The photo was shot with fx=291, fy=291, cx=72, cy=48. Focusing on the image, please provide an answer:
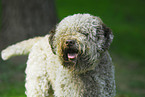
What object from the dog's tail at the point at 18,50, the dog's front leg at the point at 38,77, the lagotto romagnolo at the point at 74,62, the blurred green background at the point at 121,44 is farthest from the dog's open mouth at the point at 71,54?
the blurred green background at the point at 121,44

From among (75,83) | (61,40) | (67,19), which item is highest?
(67,19)

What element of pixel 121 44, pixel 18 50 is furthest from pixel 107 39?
pixel 121 44

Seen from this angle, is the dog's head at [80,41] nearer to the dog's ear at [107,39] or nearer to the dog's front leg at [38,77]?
the dog's ear at [107,39]

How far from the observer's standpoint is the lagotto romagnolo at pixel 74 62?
160 inches

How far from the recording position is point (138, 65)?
12898mm

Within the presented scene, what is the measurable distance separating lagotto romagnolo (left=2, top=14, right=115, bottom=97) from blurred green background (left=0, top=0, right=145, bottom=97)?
8.80 ft

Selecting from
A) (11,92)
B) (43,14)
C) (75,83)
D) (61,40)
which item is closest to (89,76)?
(75,83)

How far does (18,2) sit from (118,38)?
746 cm

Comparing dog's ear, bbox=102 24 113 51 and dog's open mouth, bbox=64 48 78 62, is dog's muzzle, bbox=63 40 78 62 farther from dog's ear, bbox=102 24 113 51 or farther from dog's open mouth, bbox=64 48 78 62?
dog's ear, bbox=102 24 113 51

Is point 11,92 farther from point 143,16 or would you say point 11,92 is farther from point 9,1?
point 143,16

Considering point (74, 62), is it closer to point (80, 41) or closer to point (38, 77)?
point (80, 41)

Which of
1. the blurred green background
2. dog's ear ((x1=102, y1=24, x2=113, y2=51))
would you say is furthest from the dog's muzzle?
the blurred green background

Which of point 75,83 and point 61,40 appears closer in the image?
point 61,40

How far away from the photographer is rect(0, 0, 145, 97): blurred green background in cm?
873
